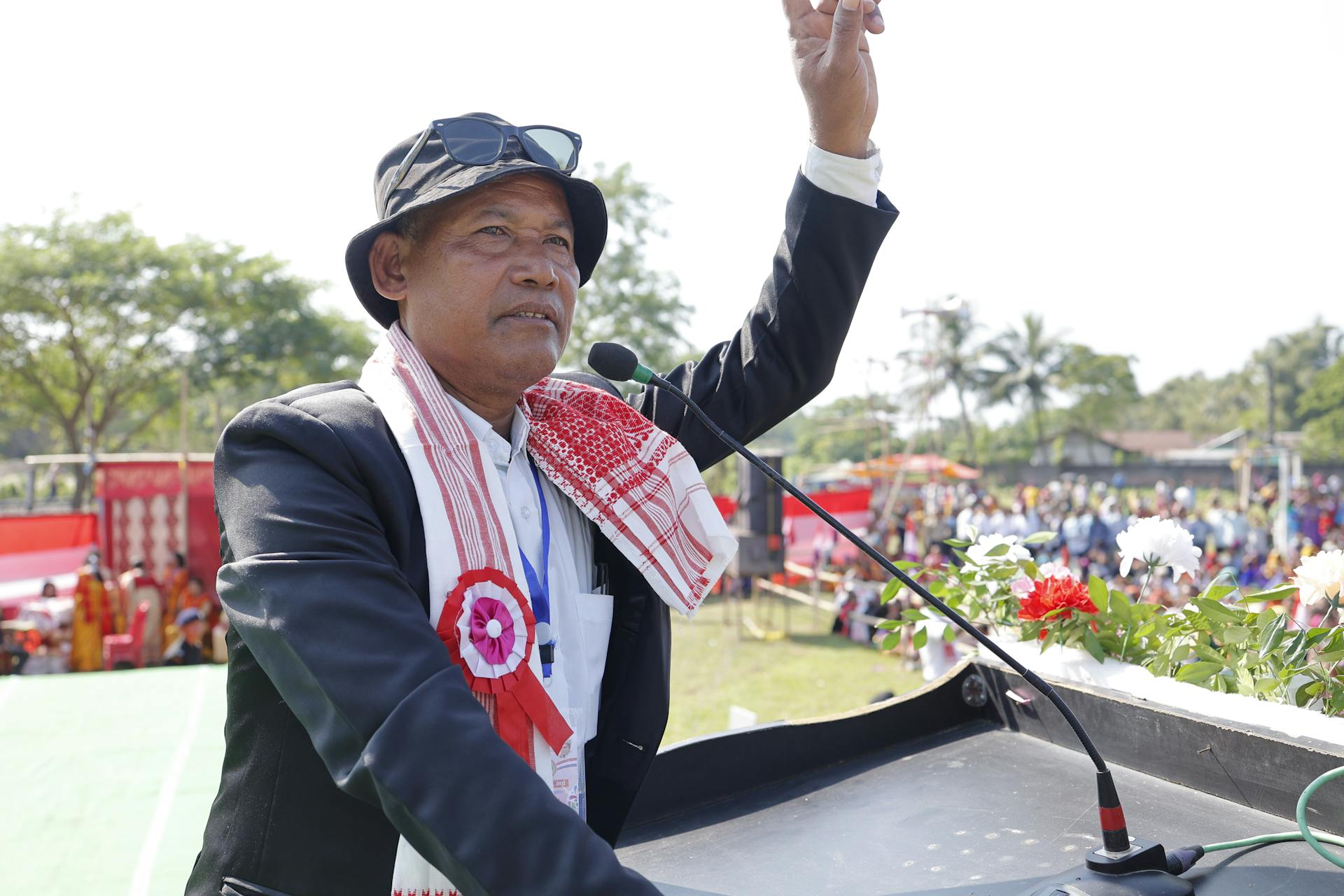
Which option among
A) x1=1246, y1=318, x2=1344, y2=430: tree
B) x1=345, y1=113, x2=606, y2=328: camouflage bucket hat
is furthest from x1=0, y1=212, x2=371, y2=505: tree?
x1=1246, y1=318, x2=1344, y2=430: tree

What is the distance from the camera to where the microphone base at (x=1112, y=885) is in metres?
1.25

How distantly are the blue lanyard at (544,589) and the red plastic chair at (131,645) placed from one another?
30.8 feet

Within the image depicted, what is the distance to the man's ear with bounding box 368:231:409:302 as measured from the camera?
65.3 inches

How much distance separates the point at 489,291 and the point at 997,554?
153 cm

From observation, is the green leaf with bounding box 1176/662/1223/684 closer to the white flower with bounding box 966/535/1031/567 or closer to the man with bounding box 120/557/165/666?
the white flower with bounding box 966/535/1031/567

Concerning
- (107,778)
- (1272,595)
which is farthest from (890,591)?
(107,778)

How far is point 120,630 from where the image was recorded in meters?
9.70

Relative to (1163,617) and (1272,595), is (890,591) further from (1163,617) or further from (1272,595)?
(1272,595)

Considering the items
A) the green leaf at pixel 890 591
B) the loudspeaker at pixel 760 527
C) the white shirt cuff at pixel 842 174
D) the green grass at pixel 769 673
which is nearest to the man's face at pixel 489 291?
the white shirt cuff at pixel 842 174

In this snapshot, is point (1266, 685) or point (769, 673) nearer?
point (1266, 685)

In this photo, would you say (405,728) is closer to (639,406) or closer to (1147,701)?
(639,406)

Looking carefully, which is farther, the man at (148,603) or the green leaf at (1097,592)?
the man at (148,603)

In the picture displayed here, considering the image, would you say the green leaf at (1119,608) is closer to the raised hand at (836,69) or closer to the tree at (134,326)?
the raised hand at (836,69)

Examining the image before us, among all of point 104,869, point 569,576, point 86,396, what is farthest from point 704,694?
point 86,396
